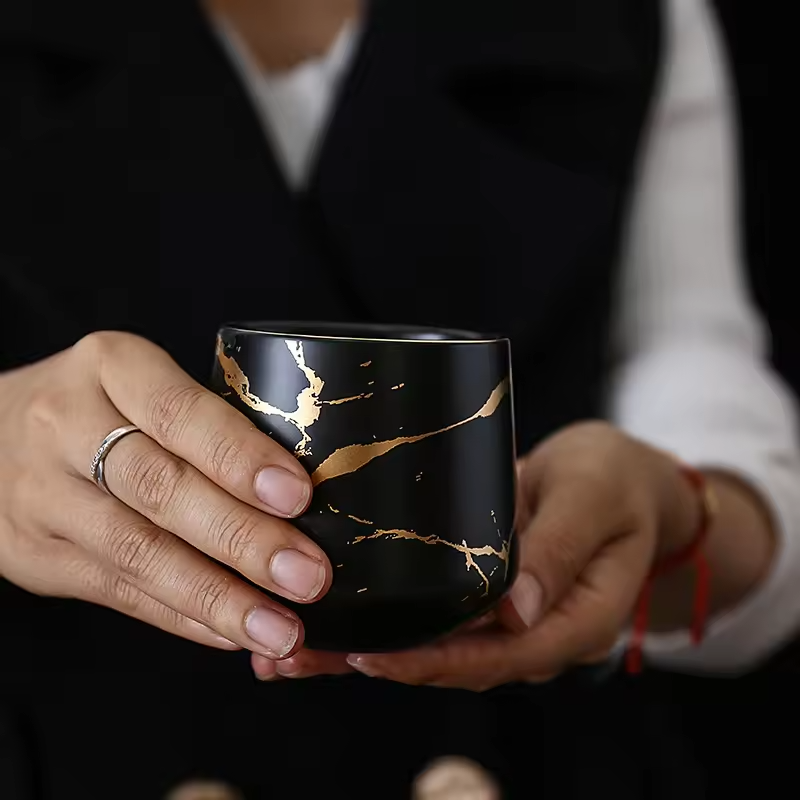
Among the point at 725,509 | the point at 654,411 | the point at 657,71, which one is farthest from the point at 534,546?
the point at 657,71

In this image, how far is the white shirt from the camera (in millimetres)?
842

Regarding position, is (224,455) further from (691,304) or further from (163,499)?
(691,304)

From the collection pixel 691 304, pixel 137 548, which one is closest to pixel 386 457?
pixel 137 548

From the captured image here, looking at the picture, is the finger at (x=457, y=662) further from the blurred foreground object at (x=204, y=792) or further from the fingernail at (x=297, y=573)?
the blurred foreground object at (x=204, y=792)

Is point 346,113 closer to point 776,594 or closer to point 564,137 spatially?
point 564,137

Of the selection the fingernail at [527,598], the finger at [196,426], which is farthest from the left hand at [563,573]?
the finger at [196,426]

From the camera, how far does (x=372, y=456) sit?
40cm

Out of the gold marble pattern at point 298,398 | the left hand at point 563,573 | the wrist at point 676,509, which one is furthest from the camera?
the wrist at point 676,509

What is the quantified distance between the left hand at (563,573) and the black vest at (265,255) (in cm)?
21

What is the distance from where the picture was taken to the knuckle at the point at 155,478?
42 cm

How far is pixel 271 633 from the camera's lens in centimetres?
42

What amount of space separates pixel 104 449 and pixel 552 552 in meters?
0.24

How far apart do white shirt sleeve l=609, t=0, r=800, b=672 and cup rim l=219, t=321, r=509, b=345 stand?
45cm

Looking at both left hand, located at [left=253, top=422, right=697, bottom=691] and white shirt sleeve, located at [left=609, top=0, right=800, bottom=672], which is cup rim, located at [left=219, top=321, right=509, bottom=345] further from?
white shirt sleeve, located at [left=609, top=0, right=800, bottom=672]
